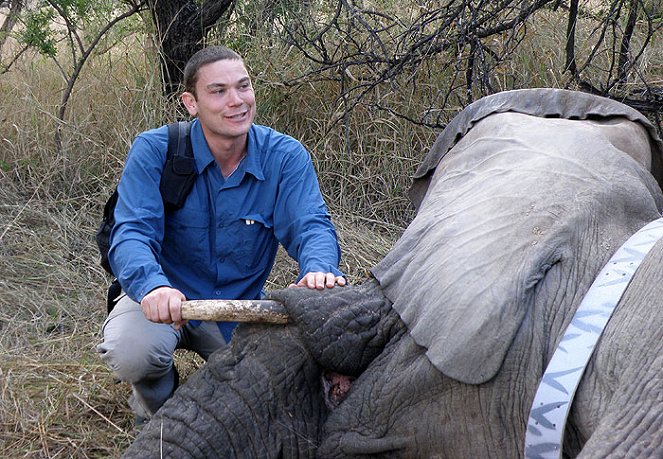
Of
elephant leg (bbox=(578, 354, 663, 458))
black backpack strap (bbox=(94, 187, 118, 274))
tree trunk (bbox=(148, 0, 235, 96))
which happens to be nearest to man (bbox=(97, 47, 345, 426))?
black backpack strap (bbox=(94, 187, 118, 274))

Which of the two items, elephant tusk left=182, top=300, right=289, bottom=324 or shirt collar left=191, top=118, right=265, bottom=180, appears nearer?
elephant tusk left=182, top=300, right=289, bottom=324

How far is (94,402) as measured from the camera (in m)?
4.47

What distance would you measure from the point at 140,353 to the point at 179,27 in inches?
131

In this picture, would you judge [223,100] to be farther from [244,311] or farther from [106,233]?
[244,311]

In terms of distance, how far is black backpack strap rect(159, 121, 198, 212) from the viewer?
4.27 metres

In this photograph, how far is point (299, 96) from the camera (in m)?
6.76

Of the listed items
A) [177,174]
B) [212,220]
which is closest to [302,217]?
[212,220]

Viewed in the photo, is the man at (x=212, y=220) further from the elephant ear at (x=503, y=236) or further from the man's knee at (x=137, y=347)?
the elephant ear at (x=503, y=236)

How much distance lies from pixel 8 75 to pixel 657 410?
238 inches

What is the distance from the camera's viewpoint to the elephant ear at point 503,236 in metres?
3.00

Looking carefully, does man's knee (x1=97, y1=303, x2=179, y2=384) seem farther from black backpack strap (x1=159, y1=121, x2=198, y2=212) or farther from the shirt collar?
the shirt collar

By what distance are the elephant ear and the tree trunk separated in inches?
141

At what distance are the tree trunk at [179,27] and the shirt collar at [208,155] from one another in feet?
8.20

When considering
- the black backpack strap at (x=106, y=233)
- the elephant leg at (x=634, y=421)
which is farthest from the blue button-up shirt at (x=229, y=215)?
the elephant leg at (x=634, y=421)
